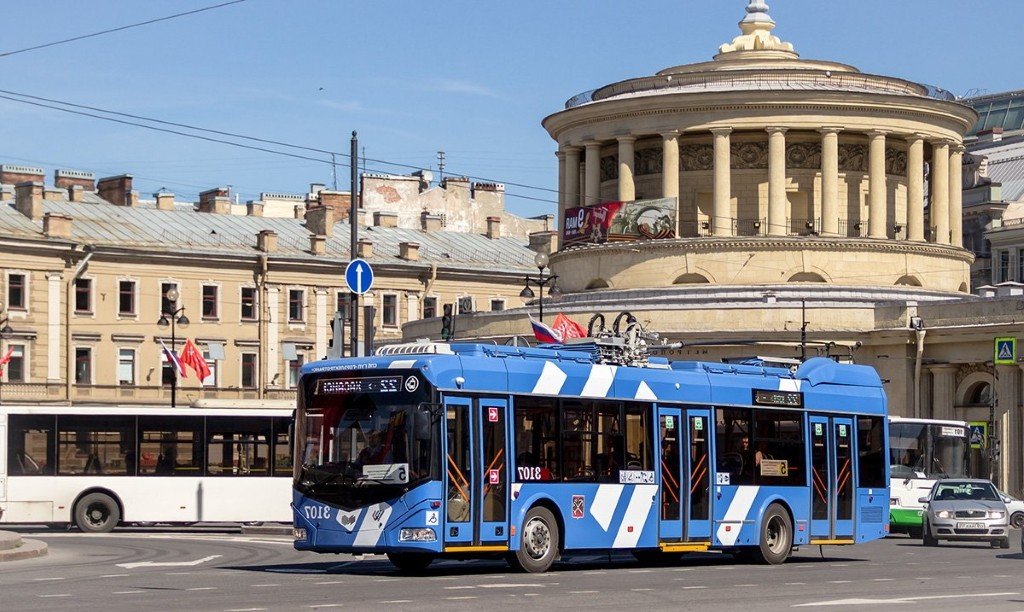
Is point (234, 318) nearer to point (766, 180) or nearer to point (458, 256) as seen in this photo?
point (458, 256)

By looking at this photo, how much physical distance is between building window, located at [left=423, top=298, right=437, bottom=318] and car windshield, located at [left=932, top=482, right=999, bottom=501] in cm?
5576

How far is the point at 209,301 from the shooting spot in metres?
91.3

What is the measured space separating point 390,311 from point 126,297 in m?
13.7

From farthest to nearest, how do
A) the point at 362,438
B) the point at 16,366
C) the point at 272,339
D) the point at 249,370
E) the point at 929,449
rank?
the point at 272,339 → the point at 249,370 → the point at 16,366 → the point at 929,449 → the point at 362,438

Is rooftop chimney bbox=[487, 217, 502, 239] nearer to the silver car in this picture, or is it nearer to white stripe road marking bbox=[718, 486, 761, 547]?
the silver car

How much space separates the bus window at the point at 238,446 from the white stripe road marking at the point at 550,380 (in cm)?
1682

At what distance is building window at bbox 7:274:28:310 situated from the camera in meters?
84.2

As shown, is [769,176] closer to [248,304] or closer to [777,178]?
[777,178]

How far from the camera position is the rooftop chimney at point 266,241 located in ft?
306

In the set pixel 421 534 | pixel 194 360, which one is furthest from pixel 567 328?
pixel 421 534

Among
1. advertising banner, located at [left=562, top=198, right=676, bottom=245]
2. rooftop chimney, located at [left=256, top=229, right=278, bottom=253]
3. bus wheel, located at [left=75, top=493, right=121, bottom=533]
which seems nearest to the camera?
bus wheel, located at [left=75, top=493, right=121, bottom=533]

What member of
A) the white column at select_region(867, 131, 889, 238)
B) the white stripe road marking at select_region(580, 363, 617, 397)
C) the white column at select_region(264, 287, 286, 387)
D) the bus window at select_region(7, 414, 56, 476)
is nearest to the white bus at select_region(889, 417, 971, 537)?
the bus window at select_region(7, 414, 56, 476)

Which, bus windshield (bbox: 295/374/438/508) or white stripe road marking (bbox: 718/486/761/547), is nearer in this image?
bus windshield (bbox: 295/374/438/508)

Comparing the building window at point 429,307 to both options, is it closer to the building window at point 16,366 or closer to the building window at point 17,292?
the building window at point 17,292
